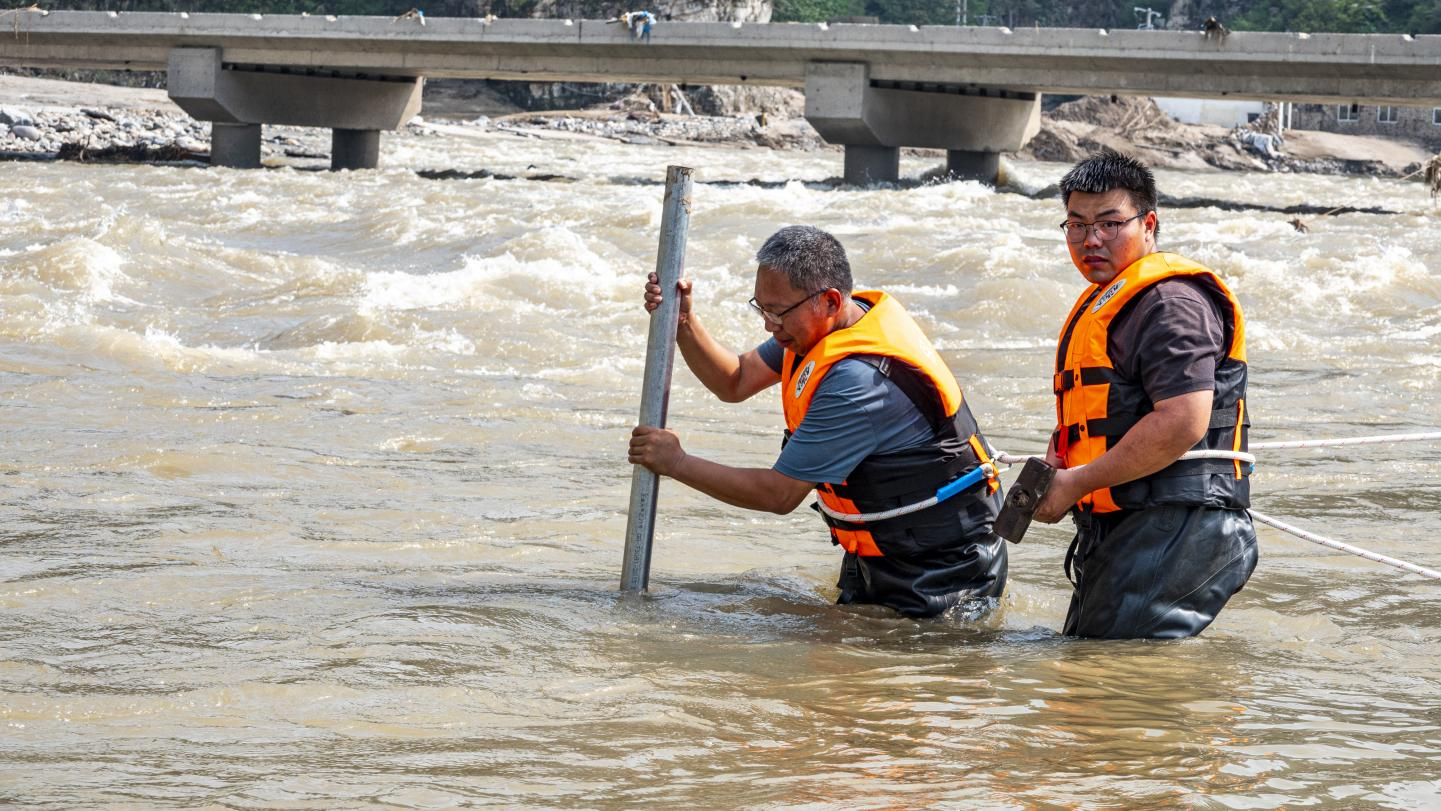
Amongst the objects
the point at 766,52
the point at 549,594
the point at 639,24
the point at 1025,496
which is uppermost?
the point at 639,24

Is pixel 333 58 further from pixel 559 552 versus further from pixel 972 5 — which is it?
pixel 972 5

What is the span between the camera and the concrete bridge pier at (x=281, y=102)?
124 feet

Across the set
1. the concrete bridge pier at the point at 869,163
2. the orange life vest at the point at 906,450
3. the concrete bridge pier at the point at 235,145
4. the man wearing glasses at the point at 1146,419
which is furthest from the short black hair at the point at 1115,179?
the concrete bridge pier at the point at 235,145

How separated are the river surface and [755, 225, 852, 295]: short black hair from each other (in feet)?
3.53

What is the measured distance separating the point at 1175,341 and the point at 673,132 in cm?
5778

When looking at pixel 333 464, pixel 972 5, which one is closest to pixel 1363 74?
pixel 333 464

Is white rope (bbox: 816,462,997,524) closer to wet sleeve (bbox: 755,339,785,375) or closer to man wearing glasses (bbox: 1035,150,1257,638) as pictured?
man wearing glasses (bbox: 1035,150,1257,638)

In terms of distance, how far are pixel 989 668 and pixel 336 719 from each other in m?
1.79

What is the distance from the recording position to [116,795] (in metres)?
3.47

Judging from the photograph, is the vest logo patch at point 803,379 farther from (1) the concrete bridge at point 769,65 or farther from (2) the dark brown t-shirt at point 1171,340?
(1) the concrete bridge at point 769,65

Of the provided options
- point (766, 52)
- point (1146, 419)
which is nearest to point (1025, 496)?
point (1146, 419)

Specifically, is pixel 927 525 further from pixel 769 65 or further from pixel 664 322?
pixel 769 65

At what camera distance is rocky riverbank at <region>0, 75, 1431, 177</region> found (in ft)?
141

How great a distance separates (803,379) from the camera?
4.71 metres
